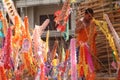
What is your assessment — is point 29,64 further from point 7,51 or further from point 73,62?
point 73,62

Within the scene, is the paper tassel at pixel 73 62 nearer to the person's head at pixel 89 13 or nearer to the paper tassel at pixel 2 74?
the paper tassel at pixel 2 74

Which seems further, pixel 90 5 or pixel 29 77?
pixel 90 5

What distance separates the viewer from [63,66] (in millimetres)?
4273

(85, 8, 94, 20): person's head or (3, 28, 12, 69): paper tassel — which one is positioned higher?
(85, 8, 94, 20): person's head

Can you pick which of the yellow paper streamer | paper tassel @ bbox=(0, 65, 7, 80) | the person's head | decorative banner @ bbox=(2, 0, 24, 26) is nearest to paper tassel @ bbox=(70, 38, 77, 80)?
the yellow paper streamer

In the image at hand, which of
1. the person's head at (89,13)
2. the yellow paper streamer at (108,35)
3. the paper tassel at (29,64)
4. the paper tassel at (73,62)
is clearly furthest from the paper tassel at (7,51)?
the person's head at (89,13)

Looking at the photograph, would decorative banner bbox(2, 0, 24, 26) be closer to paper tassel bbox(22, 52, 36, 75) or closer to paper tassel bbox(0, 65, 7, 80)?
paper tassel bbox(22, 52, 36, 75)

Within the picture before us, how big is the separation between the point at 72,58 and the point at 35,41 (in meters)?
1.00

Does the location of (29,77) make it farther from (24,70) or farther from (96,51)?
(96,51)

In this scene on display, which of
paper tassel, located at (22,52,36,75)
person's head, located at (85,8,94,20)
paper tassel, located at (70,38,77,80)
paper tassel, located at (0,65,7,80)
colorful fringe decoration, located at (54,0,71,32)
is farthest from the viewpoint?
person's head, located at (85,8,94,20)

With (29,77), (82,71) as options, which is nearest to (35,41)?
(29,77)

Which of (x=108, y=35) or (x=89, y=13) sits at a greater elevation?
(x=89, y=13)

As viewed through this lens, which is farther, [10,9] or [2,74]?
[10,9]

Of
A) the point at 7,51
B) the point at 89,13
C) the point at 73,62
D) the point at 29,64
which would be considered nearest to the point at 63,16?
the point at 89,13
